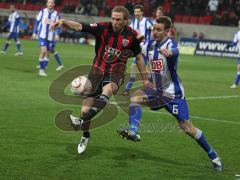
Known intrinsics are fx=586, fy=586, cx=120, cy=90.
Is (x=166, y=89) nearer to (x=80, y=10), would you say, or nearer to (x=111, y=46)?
(x=111, y=46)

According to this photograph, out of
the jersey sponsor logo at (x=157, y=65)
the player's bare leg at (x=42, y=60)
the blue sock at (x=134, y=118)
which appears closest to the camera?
the jersey sponsor logo at (x=157, y=65)

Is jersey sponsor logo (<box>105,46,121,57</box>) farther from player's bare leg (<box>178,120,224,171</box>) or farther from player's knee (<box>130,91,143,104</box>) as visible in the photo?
→ player's bare leg (<box>178,120,224,171</box>)

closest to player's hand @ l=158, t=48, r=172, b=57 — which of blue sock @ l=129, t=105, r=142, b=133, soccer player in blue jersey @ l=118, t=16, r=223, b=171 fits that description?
soccer player in blue jersey @ l=118, t=16, r=223, b=171

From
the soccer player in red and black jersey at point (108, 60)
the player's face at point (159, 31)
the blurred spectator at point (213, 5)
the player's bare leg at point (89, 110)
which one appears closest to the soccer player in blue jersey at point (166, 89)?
the player's face at point (159, 31)

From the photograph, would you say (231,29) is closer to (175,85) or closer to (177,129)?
(177,129)

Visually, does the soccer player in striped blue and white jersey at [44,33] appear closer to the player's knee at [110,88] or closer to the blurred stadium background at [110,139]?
the blurred stadium background at [110,139]

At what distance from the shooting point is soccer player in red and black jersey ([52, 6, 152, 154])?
29.1 feet

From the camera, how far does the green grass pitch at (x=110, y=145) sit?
789 cm

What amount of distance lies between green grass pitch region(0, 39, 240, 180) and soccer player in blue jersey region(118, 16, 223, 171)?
0.44 meters

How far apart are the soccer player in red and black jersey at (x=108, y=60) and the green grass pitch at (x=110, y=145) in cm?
63

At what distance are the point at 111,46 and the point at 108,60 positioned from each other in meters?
0.23

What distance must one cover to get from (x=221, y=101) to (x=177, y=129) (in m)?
4.90

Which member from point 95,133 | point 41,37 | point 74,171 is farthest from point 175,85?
point 41,37

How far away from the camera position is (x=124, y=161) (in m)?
8.56
